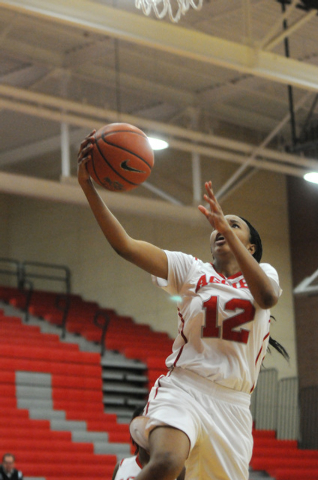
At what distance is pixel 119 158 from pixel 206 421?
125 centimetres

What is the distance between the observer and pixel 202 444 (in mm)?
3436

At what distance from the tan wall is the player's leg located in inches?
462

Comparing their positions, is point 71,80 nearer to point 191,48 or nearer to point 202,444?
point 191,48

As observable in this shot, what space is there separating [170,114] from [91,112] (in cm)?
282

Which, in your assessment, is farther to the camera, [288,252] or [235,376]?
[288,252]

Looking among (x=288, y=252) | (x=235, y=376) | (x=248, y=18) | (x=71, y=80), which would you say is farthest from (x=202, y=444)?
(x=288, y=252)

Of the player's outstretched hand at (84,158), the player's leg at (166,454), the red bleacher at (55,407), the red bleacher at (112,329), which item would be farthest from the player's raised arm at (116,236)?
the red bleacher at (112,329)

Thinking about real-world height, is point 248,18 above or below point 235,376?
above

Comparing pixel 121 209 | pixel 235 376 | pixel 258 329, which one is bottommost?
pixel 235 376

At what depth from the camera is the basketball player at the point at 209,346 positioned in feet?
11.1

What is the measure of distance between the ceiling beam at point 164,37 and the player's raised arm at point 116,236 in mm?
4035

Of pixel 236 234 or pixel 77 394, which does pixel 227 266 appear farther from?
pixel 77 394

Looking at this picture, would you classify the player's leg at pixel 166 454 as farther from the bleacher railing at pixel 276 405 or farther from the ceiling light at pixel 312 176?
the bleacher railing at pixel 276 405

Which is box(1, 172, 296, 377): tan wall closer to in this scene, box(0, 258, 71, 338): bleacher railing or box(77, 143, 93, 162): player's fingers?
box(0, 258, 71, 338): bleacher railing
